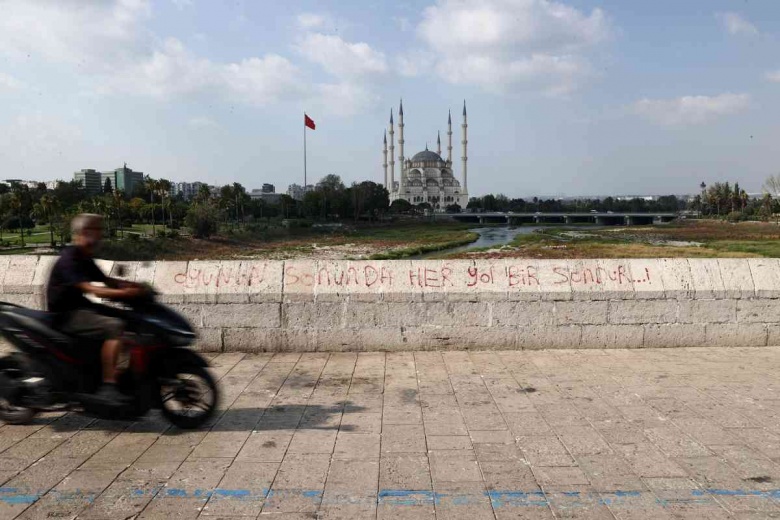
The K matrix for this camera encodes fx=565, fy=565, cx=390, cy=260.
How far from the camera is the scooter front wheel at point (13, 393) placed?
4.16m

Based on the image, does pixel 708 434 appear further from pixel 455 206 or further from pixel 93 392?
pixel 455 206

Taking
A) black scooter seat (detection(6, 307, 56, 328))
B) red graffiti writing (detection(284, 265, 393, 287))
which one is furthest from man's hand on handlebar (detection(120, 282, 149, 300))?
red graffiti writing (detection(284, 265, 393, 287))

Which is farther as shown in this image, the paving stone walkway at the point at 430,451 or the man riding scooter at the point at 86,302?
the man riding scooter at the point at 86,302

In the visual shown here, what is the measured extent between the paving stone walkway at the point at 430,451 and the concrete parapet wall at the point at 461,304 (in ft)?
2.86

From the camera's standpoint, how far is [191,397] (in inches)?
166

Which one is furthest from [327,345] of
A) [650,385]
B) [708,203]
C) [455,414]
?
[708,203]

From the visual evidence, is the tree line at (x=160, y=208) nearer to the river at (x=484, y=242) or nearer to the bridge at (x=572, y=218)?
the river at (x=484, y=242)

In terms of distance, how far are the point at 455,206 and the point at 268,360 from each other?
483 feet

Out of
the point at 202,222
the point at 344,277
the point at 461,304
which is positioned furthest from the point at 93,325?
the point at 202,222

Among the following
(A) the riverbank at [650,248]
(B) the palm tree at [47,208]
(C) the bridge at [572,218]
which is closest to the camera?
(A) the riverbank at [650,248]

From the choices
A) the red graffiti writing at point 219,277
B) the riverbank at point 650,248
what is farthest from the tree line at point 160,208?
the red graffiti writing at point 219,277

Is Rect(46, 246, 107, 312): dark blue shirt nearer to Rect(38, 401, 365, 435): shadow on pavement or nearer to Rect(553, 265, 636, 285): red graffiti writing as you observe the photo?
Rect(38, 401, 365, 435): shadow on pavement

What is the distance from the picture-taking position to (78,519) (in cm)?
304

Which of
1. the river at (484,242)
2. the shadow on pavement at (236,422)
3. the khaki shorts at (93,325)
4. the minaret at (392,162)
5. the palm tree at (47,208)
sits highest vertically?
the minaret at (392,162)
